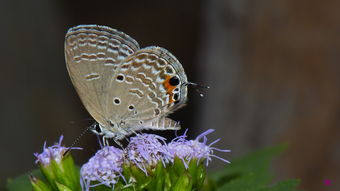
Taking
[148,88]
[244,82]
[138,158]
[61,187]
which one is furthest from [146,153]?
[244,82]

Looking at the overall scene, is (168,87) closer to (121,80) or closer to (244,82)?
(121,80)

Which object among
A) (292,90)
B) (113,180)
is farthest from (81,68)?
(292,90)

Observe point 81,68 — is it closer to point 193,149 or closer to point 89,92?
point 89,92

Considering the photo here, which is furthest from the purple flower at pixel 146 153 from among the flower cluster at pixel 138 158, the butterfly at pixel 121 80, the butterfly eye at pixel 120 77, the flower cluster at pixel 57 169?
the butterfly eye at pixel 120 77

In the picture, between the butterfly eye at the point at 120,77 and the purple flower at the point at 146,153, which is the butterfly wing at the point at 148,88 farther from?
the purple flower at the point at 146,153

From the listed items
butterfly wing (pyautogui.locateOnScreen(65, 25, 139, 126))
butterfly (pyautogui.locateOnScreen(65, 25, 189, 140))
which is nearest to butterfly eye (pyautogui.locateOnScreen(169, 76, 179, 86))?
butterfly (pyautogui.locateOnScreen(65, 25, 189, 140))

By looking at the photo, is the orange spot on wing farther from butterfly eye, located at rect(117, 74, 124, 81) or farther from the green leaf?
the green leaf
